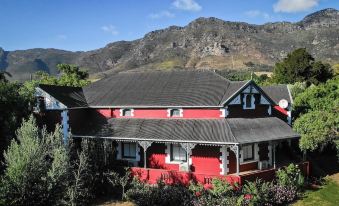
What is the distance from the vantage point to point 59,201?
908 inches

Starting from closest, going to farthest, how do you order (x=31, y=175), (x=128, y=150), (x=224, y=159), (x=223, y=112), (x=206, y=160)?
(x=31, y=175)
(x=224, y=159)
(x=206, y=160)
(x=223, y=112)
(x=128, y=150)

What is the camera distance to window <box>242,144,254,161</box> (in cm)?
2975

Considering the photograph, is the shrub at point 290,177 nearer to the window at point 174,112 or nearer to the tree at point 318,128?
the tree at point 318,128

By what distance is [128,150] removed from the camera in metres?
32.0

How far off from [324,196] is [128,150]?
14235 mm

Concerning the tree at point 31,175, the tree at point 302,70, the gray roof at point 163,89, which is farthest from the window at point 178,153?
the tree at point 302,70

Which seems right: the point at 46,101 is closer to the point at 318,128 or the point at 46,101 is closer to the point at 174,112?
the point at 174,112

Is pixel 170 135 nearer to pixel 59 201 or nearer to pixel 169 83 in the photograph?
pixel 169 83

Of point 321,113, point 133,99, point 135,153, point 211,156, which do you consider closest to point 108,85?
point 133,99

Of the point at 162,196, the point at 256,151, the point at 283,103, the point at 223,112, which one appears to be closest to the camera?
the point at 162,196

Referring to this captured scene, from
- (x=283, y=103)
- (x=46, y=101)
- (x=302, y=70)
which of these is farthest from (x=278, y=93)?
(x=302, y=70)

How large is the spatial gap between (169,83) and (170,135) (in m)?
6.36

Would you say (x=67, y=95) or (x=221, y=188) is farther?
(x=67, y=95)

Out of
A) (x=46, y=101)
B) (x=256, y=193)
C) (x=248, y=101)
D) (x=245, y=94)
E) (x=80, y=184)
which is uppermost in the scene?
(x=245, y=94)
